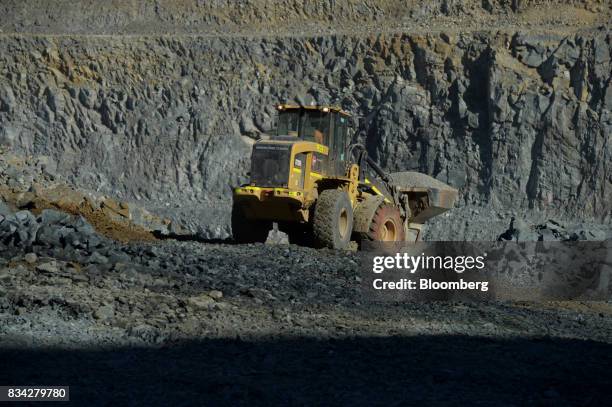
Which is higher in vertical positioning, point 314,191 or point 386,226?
point 314,191

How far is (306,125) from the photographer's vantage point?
14.5 metres

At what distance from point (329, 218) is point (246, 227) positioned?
2.03m

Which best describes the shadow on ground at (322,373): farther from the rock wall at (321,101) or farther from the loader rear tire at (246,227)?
the rock wall at (321,101)

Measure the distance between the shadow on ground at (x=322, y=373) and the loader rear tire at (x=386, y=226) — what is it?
283 inches

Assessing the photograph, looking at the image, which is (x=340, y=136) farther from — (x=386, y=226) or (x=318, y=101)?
(x=318, y=101)

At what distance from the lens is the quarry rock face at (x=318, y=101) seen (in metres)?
25.6

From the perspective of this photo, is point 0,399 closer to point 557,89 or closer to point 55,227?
point 55,227

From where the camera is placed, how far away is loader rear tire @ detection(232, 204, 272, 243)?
1517 cm

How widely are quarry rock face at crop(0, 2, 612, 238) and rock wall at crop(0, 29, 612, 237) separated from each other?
4 cm

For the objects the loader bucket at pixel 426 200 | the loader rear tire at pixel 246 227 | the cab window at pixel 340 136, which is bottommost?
the loader rear tire at pixel 246 227

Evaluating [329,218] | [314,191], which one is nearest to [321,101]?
[314,191]

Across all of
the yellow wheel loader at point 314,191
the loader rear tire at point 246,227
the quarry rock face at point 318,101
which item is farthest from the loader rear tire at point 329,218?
the quarry rock face at point 318,101

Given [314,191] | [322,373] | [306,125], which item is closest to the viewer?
[322,373]

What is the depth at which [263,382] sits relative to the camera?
620cm
